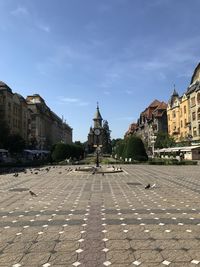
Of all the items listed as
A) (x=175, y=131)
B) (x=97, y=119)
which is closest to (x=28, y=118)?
(x=97, y=119)

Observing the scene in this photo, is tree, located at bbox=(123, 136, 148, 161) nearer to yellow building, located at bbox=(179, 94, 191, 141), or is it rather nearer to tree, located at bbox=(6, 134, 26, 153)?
yellow building, located at bbox=(179, 94, 191, 141)

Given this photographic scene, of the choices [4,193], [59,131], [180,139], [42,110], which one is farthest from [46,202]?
[59,131]

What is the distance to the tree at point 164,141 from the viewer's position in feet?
290

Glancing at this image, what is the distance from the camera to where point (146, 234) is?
1000cm

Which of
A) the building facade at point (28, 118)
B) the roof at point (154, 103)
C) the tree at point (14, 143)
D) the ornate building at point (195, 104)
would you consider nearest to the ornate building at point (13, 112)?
the building facade at point (28, 118)

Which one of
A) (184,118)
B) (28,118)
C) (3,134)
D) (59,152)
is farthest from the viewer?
(28,118)

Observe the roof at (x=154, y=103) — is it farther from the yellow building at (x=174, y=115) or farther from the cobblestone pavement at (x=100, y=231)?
the cobblestone pavement at (x=100, y=231)

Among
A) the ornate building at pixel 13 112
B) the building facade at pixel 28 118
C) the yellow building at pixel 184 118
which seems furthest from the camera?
the building facade at pixel 28 118

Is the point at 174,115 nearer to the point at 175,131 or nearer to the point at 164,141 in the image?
the point at 175,131

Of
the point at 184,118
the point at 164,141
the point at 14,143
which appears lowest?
the point at 14,143

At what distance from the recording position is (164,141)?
91.9 m

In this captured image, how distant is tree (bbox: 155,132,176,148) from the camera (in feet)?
290

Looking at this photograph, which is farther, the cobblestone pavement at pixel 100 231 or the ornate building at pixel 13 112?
the ornate building at pixel 13 112

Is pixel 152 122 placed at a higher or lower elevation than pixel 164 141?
higher
